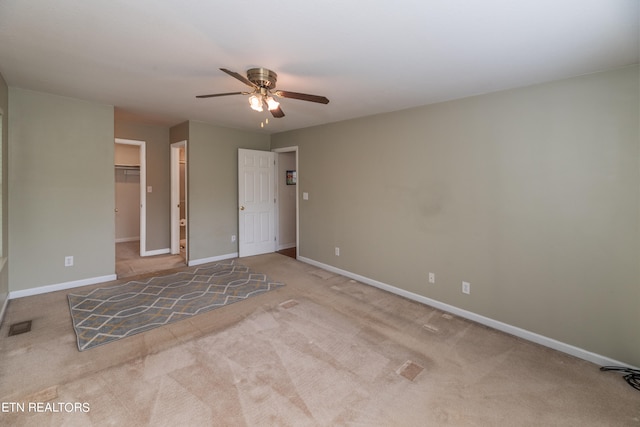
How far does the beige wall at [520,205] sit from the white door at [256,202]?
2.15 meters

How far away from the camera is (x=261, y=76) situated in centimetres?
244

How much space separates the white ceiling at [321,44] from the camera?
1653 millimetres

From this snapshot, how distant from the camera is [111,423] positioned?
1.66 metres

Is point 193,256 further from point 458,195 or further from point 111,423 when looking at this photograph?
point 458,195

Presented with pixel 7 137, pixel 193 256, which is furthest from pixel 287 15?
pixel 193 256

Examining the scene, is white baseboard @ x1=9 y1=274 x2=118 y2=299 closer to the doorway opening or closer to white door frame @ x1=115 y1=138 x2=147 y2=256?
white door frame @ x1=115 y1=138 x2=147 y2=256

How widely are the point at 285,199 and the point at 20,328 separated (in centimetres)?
426

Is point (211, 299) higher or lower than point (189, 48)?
lower

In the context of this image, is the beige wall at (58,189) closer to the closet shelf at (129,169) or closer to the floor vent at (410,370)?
the closet shelf at (129,169)

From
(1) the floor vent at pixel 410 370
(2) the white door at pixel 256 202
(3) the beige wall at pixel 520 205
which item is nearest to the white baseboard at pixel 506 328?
(3) the beige wall at pixel 520 205

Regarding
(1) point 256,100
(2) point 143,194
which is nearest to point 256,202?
(2) point 143,194

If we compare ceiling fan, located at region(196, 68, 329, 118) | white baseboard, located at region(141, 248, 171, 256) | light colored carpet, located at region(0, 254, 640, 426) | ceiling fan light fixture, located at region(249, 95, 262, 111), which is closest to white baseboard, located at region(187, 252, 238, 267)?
white baseboard, located at region(141, 248, 171, 256)

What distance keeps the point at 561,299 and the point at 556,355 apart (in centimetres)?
48

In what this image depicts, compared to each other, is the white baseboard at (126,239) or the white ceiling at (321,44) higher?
the white ceiling at (321,44)
